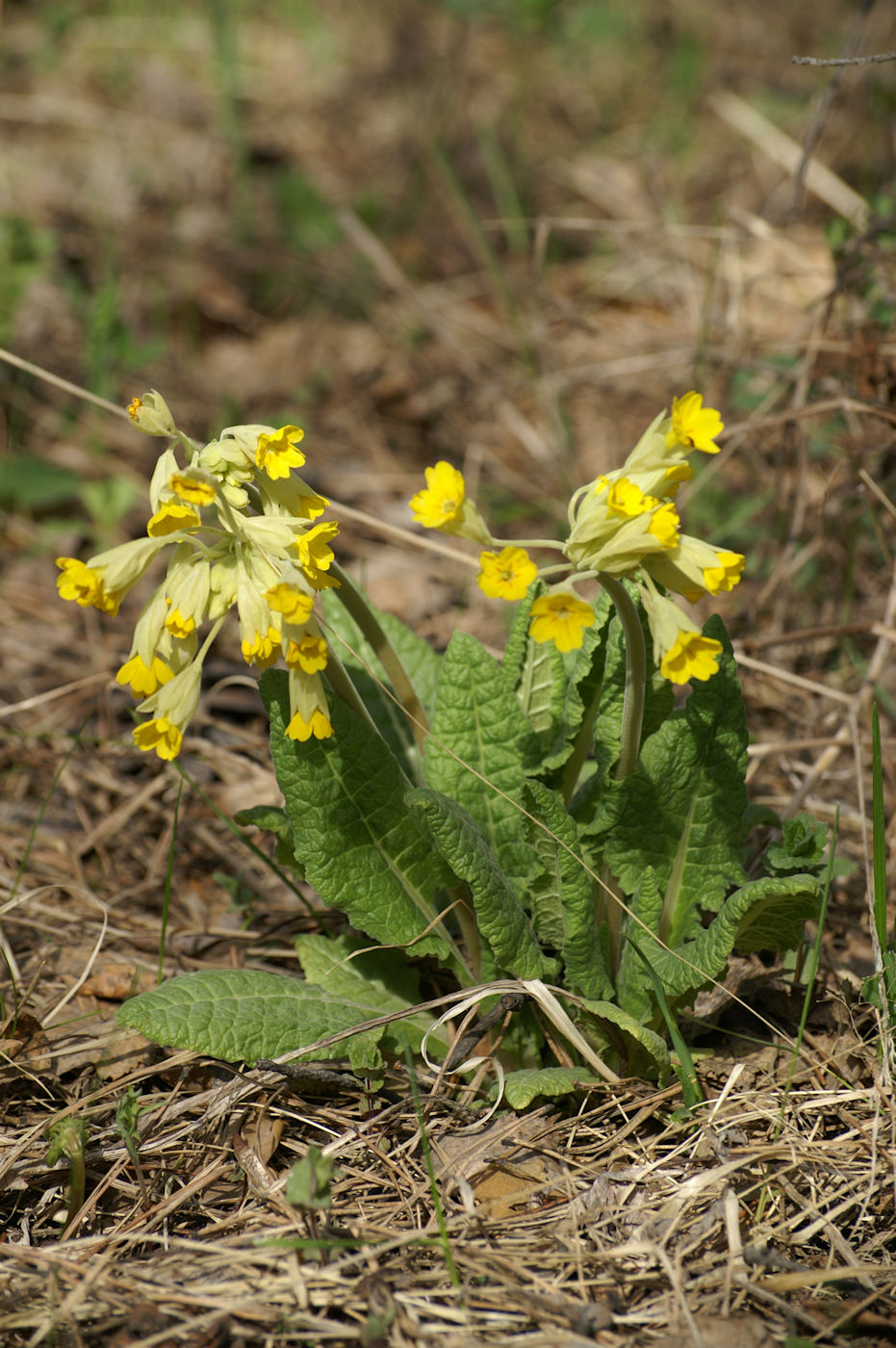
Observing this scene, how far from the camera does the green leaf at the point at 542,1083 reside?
7.95 ft

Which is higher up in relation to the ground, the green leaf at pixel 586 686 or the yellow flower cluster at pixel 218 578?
the yellow flower cluster at pixel 218 578

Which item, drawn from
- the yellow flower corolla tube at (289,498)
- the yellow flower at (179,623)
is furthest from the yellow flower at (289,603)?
the yellow flower corolla tube at (289,498)

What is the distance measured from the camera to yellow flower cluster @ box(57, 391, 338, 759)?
222 centimetres

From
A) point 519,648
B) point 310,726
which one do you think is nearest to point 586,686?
point 519,648

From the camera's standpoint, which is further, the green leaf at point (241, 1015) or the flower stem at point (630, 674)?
the green leaf at point (241, 1015)

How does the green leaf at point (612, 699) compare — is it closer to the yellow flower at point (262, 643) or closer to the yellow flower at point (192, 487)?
the yellow flower at point (262, 643)

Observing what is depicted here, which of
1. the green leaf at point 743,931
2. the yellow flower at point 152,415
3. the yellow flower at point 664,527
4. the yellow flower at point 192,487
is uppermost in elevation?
the yellow flower at point 152,415

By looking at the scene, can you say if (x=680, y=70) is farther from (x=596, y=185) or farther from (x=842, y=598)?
(x=842, y=598)

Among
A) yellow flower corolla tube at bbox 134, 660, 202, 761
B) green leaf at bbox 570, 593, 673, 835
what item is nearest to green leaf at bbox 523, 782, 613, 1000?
green leaf at bbox 570, 593, 673, 835

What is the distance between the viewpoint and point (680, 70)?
7660 millimetres

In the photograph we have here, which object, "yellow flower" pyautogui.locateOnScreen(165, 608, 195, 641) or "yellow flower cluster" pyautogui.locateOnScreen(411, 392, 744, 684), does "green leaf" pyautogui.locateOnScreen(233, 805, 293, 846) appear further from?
"yellow flower cluster" pyautogui.locateOnScreen(411, 392, 744, 684)

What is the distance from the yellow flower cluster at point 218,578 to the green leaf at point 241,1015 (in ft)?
1.96

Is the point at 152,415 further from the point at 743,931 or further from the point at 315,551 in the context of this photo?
the point at 743,931

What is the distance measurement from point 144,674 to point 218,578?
0.26 meters
